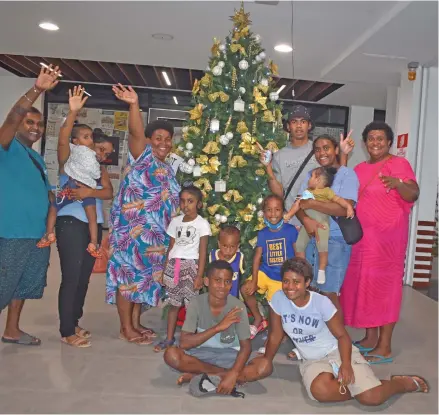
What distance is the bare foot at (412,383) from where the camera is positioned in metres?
2.67

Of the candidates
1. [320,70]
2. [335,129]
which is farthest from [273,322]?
[335,129]

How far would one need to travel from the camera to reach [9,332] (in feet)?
10.6

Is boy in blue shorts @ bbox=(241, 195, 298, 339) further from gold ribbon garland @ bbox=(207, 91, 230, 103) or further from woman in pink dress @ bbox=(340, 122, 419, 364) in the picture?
gold ribbon garland @ bbox=(207, 91, 230, 103)

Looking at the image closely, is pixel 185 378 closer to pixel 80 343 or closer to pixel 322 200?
pixel 80 343

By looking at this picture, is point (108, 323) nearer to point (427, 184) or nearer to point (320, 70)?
point (427, 184)

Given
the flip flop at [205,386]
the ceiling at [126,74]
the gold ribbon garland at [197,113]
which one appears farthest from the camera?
the ceiling at [126,74]

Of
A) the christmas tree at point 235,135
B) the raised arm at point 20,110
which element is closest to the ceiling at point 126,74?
the christmas tree at point 235,135

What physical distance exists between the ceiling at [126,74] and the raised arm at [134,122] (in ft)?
16.1

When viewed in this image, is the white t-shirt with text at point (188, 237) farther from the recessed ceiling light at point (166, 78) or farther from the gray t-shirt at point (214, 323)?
the recessed ceiling light at point (166, 78)

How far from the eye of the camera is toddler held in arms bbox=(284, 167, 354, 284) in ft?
9.75

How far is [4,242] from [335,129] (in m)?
8.38

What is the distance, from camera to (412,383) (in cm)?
270

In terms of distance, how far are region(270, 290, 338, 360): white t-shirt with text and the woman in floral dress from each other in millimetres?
1029

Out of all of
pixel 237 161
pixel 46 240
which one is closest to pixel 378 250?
pixel 237 161
